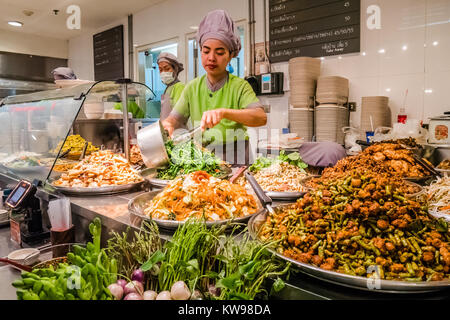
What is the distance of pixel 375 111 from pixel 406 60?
2.48 feet

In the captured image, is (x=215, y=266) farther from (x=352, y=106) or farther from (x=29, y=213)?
(x=352, y=106)

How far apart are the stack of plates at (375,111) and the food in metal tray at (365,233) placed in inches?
117

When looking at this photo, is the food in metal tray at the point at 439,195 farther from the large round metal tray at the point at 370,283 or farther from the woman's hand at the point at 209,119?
the woman's hand at the point at 209,119

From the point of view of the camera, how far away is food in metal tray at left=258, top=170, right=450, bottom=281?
0.90 meters

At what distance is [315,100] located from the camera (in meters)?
4.28

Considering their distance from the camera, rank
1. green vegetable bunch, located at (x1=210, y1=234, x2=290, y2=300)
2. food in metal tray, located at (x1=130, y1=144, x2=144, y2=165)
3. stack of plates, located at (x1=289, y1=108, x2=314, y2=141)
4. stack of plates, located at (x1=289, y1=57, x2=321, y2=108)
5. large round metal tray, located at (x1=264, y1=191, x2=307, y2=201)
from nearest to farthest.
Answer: green vegetable bunch, located at (x1=210, y1=234, x2=290, y2=300) < large round metal tray, located at (x1=264, y1=191, x2=307, y2=201) < food in metal tray, located at (x1=130, y1=144, x2=144, y2=165) < stack of plates, located at (x1=289, y1=57, x2=321, y2=108) < stack of plates, located at (x1=289, y1=108, x2=314, y2=141)

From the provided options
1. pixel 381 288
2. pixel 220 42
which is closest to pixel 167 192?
pixel 381 288

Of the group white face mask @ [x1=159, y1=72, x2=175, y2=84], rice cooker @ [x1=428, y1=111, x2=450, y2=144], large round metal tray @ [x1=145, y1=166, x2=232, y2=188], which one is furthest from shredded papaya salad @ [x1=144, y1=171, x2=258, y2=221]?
white face mask @ [x1=159, y1=72, x2=175, y2=84]

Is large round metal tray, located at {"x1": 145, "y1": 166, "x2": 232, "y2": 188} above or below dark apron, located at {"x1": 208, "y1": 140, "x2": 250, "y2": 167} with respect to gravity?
below

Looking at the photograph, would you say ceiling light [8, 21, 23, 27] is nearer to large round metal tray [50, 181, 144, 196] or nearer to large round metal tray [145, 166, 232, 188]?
large round metal tray [50, 181, 144, 196]

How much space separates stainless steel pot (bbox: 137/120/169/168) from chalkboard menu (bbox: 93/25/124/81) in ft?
20.9

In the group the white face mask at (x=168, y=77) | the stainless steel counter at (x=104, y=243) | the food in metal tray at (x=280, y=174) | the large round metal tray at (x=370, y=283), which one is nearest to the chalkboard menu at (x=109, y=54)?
the white face mask at (x=168, y=77)

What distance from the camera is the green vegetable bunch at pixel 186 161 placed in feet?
6.68
